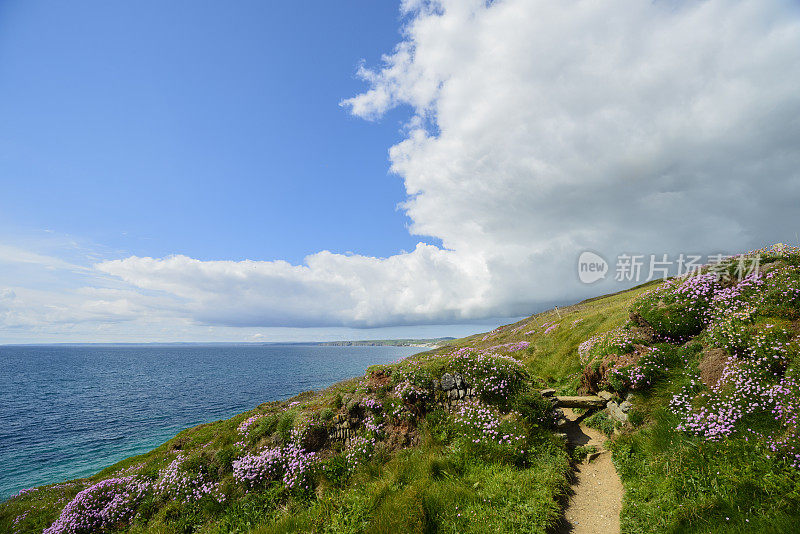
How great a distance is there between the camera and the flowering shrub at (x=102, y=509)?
508 inches

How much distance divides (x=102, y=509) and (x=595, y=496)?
62.7ft

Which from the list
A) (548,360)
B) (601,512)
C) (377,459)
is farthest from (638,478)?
(548,360)

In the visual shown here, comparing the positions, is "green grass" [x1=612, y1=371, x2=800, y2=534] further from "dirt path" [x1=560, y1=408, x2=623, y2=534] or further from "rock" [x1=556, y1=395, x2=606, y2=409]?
"rock" [x1=556, y1=395, x2=606, y2=409]

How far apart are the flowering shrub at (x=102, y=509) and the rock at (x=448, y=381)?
13.8 meters

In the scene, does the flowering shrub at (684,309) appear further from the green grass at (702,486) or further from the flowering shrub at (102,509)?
the flowering shrub at (102,509)

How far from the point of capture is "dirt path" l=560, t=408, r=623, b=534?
7.33 m

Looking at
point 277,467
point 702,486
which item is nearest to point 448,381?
point 277,467

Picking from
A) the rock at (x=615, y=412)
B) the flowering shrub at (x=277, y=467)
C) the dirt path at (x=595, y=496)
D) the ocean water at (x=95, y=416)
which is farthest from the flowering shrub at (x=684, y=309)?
the ocean water at (x=95, y=416)

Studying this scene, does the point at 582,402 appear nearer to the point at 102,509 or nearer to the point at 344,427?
the point at 344,427

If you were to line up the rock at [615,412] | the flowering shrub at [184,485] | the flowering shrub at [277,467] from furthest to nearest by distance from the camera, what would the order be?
the flowering shrub at [184,485]
the flowering shrub at [277,467]
the rock at [615,412]

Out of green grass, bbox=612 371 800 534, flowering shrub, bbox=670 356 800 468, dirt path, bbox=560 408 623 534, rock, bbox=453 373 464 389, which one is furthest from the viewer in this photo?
rock, bbox=453 373 464 389

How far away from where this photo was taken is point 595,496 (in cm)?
830

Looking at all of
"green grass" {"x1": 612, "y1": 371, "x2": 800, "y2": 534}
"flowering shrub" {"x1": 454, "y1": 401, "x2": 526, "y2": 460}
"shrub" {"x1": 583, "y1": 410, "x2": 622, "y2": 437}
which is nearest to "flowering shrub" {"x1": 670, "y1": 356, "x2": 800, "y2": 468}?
"green grass" {"x1": 612, "y1": 371, "x2": 800, "y2": 534}

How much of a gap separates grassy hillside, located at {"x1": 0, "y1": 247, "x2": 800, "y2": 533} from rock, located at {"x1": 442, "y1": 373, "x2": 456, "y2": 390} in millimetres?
56
